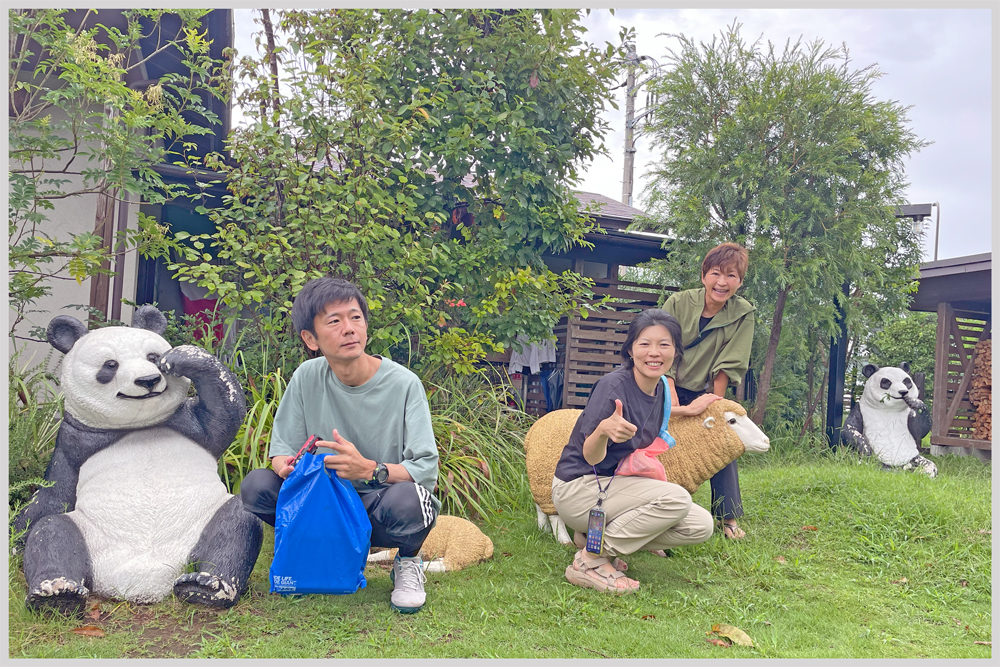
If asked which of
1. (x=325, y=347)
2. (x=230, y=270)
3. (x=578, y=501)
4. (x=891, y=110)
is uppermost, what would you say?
(x=891, y=110)

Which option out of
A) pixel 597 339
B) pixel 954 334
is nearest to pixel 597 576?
pixel 597 339

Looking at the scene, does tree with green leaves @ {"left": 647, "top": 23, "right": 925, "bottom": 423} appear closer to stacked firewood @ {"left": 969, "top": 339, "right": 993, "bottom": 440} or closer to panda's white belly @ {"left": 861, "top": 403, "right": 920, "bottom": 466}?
panda's white belly @ {"left": 861, "top": 403, "right": 920, "bottom": 466}

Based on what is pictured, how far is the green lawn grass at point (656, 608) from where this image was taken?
2639 mm

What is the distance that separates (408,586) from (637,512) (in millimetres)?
1085

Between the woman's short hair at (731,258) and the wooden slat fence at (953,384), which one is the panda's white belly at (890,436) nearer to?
the wooden slat fence at (953,384)

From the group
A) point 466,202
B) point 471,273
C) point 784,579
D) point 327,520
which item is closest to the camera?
point 327,520

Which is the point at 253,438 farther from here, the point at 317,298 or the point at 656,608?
the point at 656,608

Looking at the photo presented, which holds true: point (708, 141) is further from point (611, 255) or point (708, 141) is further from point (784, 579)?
point (784, 579)

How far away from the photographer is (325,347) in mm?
2908

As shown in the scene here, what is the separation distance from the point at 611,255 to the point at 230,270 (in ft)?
19.4

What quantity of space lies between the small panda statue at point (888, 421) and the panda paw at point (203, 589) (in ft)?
22.3

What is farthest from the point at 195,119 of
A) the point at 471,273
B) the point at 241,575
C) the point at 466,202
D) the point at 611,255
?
the point at 241,575

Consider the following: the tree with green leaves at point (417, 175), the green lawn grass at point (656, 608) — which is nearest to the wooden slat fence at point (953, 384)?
the green lawn grass at point (656, 608)

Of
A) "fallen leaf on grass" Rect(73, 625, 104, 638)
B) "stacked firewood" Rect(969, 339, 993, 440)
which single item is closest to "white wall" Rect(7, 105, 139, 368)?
"fallen leaf on grass" Rect(73, 625, 104, 638)
